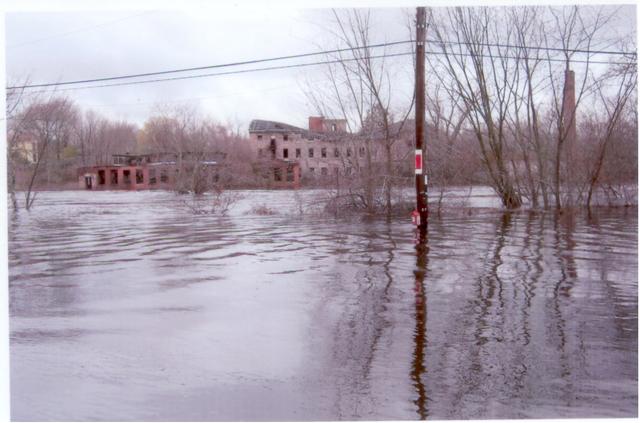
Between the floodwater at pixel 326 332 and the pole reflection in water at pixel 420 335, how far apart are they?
0.07 feet

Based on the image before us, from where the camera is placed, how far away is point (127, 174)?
56.4 meters

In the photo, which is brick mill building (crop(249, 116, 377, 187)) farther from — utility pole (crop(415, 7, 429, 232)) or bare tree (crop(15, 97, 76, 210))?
bare tree (crop(15, 97, 76, 210))

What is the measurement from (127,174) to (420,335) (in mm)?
53924

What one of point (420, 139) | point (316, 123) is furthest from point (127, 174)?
point (420, 139)

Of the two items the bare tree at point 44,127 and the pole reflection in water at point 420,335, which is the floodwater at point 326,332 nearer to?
the pole reflection in water at point 420,335

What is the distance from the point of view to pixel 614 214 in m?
18.7

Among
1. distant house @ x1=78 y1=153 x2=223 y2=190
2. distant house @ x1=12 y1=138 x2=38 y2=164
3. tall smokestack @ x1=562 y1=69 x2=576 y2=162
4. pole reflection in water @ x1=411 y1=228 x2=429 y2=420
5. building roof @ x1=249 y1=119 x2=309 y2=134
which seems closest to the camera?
pole reflection in water @ x1=411 y1=228 x2=429 y2=420

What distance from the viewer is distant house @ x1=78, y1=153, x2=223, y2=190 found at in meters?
49.2

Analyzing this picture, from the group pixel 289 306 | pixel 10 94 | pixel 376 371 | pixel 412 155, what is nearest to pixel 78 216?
pixel 10 94

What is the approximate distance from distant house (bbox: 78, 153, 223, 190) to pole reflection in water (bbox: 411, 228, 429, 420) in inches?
1496

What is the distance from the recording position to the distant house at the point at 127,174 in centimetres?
4919

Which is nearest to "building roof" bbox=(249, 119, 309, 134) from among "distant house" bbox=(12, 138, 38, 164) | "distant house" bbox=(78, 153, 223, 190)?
"distant house" bbox=(12, 138, 38, 164)

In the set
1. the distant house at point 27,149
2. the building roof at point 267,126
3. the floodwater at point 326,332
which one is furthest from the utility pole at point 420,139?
the distant house at point 27,149

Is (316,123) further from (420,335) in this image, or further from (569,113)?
(420,335)
